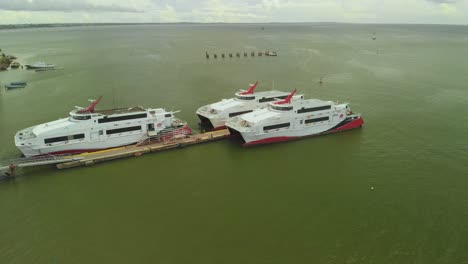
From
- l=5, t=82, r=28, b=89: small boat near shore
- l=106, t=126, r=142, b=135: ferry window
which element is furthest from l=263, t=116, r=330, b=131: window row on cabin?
l=5, t=82, r=28, b=89: small boat near shore

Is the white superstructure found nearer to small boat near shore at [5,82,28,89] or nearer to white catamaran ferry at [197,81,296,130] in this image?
white catamaran ferry at [197,81,296,130]

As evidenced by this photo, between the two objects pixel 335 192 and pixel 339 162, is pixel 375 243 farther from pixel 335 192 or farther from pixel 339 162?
pixel 339 162

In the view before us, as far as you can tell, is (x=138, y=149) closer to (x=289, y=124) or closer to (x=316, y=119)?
(x=289, y=124)

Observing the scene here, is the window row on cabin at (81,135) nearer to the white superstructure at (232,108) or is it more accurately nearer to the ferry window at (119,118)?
the ferry window at (119,118)

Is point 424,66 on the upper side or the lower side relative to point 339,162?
upper

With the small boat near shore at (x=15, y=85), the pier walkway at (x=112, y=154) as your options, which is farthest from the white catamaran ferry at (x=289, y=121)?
→ the small boat near shore at (x=15, y=85)

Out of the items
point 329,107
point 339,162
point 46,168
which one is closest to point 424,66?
point 329,107
